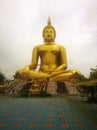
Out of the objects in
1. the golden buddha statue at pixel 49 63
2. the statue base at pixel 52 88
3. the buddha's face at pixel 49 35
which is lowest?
the statue base at pixel 52 88

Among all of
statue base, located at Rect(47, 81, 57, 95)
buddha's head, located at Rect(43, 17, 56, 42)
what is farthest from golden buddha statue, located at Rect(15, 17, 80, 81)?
statue base, located at Rect(47, 81, 57, 95)

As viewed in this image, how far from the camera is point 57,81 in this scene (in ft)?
80.5

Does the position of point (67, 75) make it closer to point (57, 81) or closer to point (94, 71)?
point (57, 81)

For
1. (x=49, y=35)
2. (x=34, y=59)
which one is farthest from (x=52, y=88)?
(x=49, y=35)

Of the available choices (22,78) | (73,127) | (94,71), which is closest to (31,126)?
(73,127)

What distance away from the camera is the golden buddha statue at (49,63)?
24.6 m

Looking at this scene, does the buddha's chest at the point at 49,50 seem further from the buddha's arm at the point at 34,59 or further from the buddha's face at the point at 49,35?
the buddha's face at the point at 49,35

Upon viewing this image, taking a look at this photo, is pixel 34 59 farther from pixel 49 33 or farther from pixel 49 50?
pixel 49 33

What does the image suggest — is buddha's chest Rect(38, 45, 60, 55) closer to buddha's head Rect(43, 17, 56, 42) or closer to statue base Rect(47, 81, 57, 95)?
buddha's head Rect(43, 17, 56, 42)

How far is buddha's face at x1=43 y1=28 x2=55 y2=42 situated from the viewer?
27219mm

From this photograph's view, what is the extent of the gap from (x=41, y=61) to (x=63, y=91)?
499 cm

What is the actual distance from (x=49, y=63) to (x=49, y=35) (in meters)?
3.36

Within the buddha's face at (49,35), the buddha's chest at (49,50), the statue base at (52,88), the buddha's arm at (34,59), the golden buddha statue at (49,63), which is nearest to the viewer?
the statue base at (52,88)

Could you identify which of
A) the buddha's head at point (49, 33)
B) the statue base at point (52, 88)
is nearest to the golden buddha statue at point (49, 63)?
the buddha's head at point (49, 33)
